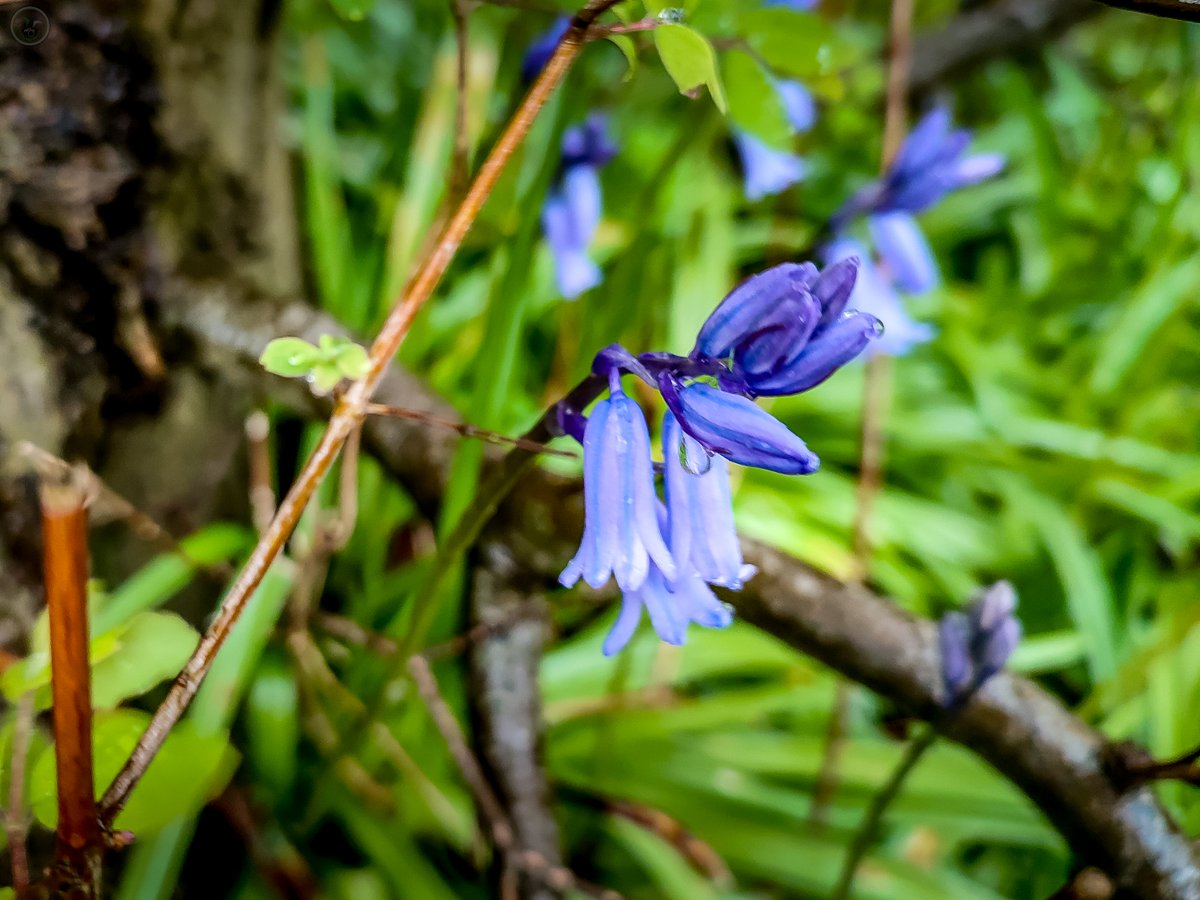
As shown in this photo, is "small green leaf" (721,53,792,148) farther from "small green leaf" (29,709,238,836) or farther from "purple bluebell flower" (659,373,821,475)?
"small green leaf" (29,709,238,836)

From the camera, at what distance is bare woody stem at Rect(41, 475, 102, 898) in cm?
25

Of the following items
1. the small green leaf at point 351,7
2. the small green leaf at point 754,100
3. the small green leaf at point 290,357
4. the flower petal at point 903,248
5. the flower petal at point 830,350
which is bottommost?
the small green leaf at point 290,357

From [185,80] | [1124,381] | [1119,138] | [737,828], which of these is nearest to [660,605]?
[737,828]

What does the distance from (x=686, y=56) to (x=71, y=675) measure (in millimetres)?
347

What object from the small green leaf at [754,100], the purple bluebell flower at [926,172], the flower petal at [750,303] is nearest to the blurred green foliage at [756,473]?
the small green leaf at [754,100]

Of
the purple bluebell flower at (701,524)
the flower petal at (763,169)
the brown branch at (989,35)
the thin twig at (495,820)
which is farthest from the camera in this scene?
the brown branch at (989,35)

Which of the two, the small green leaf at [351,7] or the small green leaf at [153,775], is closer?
the small green leaf at [153,775]

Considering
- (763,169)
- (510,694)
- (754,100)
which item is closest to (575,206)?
(763,169)

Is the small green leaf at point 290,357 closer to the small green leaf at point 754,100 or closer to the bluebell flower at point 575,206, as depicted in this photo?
the small green leaf at point 754,100

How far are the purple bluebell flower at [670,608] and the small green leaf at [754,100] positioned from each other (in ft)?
1.05

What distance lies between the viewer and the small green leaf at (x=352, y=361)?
0.33 metres

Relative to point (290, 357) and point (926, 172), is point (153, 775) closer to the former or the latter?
point (290, 357)

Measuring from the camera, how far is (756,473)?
112 centimetres

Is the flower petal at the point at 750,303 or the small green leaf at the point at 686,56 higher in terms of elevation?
the small green leaf at the point at 686,56
